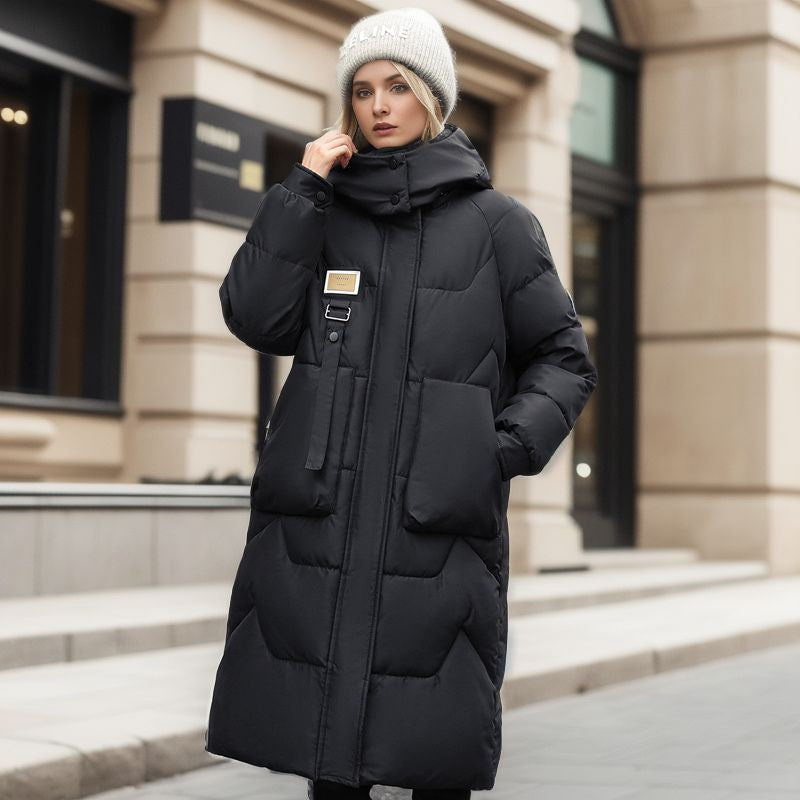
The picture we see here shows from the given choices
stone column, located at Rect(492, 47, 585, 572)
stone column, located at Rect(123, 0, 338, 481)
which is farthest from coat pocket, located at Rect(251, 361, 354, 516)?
stone column, located at Rect(492, 47, 585, 572)

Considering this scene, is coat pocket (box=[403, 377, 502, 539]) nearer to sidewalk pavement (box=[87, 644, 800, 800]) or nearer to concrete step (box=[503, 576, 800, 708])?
sidewalk pavement (box=[87, 644, 800, 800])

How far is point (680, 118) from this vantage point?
50.7 feet

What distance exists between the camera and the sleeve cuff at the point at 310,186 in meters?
3.29

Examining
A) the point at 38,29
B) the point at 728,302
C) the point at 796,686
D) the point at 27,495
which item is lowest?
the point at 796,686

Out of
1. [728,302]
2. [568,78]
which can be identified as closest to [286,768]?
[568,78]

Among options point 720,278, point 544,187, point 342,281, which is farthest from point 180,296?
point 342,281

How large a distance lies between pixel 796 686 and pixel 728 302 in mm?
7311

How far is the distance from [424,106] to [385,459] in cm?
70

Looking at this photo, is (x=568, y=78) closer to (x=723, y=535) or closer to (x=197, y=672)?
(x=723, y=535)

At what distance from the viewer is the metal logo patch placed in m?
3.28

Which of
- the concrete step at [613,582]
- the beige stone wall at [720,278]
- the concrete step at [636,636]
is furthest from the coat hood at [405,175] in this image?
the beige stone wall at [720,278]

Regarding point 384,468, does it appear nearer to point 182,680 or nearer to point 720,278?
point 182,680

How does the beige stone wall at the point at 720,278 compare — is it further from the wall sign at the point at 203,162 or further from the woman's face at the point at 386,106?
the woman's face at the point at 386,106

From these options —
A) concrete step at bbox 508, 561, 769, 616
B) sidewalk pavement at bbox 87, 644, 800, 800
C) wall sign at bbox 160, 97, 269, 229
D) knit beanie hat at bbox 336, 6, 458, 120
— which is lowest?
sidewalk pavement at bbox 87, 644, 800, 800
